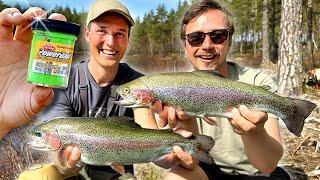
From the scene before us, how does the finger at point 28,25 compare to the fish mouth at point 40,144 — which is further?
the fish mouth at point 40,144

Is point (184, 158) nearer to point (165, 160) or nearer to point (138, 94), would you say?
point (165, 160)

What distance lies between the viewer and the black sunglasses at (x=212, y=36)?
3.12 m

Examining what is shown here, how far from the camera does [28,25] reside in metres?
2.31

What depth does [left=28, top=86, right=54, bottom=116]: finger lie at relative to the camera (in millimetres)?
2184

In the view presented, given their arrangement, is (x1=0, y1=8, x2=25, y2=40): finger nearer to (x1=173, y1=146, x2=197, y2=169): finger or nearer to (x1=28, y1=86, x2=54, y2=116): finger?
(x1=28, y1=86, x2=54, y2=116): finger

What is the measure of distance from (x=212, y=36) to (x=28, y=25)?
127cm

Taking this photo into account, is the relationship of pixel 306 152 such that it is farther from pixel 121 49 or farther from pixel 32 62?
pixel 32 62

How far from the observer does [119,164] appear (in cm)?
279

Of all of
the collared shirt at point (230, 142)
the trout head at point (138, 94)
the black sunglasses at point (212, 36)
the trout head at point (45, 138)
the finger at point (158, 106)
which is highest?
the black sunglasses at point (212, 36)

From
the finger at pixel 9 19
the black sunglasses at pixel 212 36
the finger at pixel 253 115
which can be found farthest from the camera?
the black sunglasses at pixel 212 36

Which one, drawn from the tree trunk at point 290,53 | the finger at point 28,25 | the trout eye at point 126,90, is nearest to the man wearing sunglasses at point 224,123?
the trout eye at point 126,90

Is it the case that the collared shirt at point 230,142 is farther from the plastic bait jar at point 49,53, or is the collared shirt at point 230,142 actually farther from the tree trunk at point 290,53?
the tree trunk at point 290,53

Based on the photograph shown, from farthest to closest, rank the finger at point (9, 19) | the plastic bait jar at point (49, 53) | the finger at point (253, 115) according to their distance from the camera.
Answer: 1. the finger at point (253, 115)
2. the finger at point (9, 19)
3. the plastic bait jar at point (49, 53)

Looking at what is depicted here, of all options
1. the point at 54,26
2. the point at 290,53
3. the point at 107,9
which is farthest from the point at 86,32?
the point at 290,53
